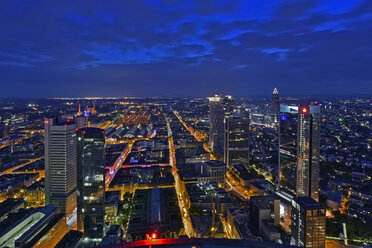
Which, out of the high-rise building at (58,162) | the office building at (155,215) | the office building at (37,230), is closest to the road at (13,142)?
the high-rise building at (58,162)

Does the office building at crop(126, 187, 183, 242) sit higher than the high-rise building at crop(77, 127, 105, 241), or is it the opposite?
the high-rise building at crop(77, 127, 105, 241)

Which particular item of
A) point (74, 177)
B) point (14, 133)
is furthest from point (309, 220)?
point (14, 133)

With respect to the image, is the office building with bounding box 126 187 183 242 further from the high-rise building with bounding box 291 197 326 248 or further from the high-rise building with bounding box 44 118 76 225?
the high-rise building with bounding box 291 197 326 248

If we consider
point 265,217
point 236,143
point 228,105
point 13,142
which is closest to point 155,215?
point 265,217

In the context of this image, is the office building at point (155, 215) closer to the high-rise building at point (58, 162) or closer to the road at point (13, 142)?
the high-rise building at point (58, 162)

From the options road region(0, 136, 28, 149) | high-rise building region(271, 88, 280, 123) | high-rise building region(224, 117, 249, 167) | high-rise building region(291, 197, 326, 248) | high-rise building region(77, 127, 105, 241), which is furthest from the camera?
high-rise building region(271, 88, 280, 123)

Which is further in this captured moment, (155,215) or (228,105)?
(228,105)

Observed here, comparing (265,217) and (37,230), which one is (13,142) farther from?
(265,217)

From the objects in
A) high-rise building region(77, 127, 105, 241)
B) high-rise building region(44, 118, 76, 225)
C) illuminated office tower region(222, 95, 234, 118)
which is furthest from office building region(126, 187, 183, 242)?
illuminated office tower region(222, 95, 234, 118)
